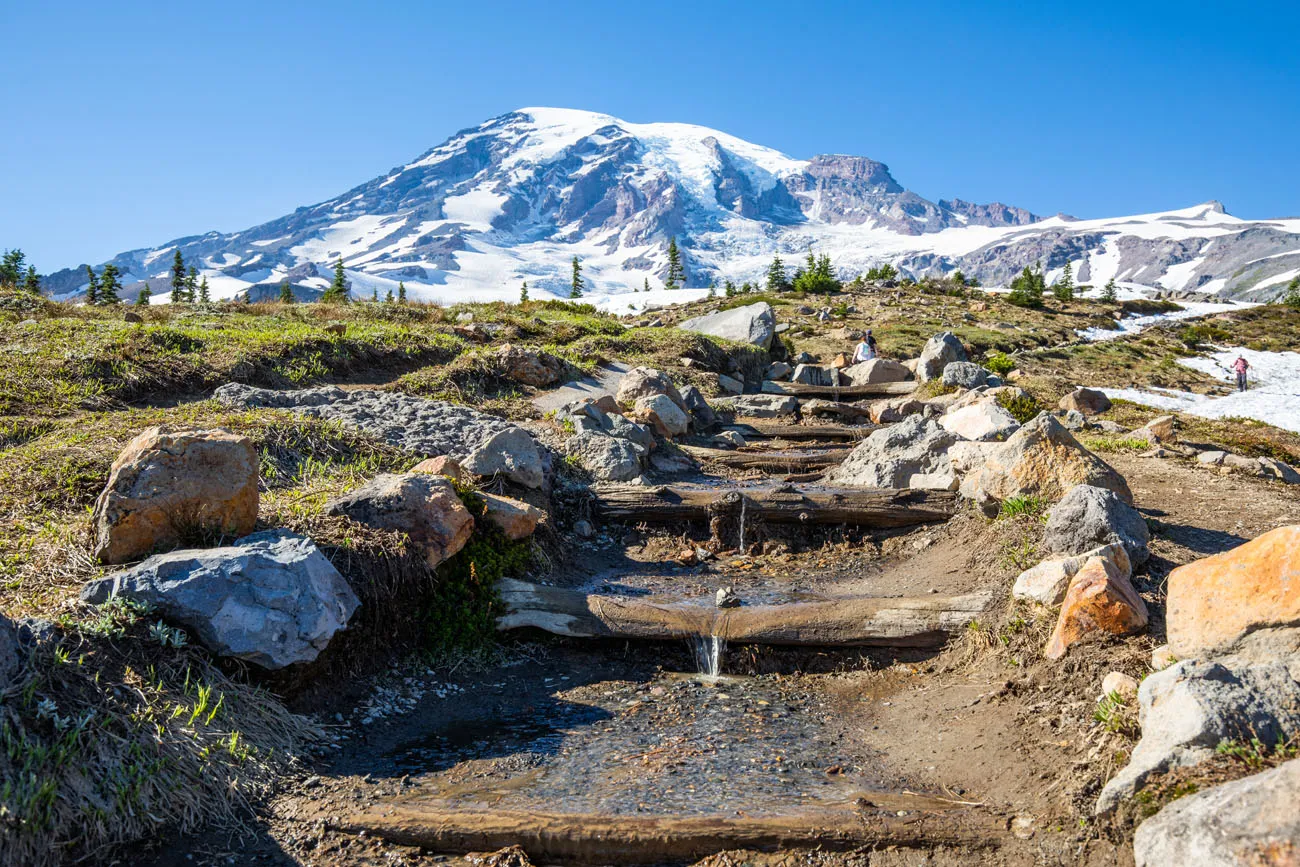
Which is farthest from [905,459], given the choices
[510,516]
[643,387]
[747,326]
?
[747,326]

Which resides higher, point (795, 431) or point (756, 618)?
point (795, 431)

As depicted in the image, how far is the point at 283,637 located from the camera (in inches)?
213

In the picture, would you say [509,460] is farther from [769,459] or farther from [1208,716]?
[1208,716]

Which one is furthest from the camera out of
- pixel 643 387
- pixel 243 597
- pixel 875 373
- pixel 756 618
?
Answer: pixel 875 373

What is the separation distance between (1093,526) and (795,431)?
34.2 feet

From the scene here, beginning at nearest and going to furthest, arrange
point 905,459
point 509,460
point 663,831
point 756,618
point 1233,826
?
point 1233,826, point 663,831, point 756,618, point 509,460, point 905,459

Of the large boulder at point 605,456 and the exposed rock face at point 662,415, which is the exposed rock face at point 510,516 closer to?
the large boulder at point 605,456

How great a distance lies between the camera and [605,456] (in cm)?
1152

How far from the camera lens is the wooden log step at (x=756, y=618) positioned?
23.0ft

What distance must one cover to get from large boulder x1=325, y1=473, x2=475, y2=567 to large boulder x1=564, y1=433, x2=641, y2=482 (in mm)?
4154

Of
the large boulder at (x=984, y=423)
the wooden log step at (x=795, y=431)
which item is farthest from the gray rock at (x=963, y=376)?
the large boulder at (x=984, y=423)

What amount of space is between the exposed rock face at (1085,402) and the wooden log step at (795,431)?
802 centimetres

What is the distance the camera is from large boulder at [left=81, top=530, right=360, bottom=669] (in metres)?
5.25

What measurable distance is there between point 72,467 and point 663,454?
27.9 ft
